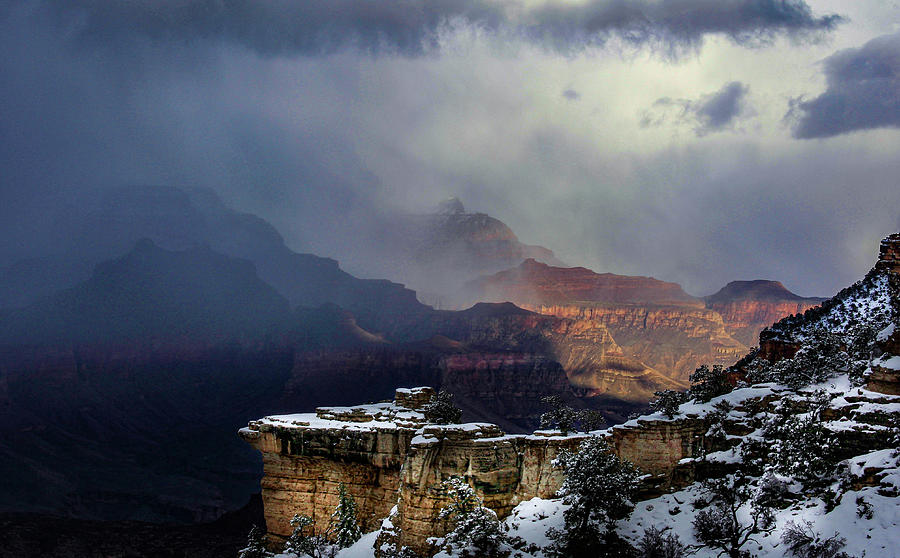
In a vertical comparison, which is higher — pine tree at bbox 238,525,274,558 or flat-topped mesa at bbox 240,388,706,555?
flat-topped mesa at bbox 240,388,706,555

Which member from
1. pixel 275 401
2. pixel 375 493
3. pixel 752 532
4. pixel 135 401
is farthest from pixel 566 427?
pixel 135 401

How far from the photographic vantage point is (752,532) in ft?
117

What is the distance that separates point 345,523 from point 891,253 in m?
47.3

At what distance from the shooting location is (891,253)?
59.0 meters

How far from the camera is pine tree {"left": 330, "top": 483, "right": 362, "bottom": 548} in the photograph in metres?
48.9

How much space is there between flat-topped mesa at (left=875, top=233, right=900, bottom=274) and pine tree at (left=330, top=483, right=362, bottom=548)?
1789 inches

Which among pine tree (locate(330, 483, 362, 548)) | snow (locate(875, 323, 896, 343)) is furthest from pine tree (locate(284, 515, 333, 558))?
snow (locate(875, 323, 896, 343))

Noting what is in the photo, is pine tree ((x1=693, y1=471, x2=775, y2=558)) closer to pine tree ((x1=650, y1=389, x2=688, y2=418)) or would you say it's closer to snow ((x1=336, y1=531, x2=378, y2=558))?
pine tree ((x1=650, y1=389, x2=688, y2=418))

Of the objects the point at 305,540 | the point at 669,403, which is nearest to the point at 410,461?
the point at 305,540

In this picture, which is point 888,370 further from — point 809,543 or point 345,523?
point 345,523

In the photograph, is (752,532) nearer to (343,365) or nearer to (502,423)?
(502,423)

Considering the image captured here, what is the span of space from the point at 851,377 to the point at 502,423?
11100cm

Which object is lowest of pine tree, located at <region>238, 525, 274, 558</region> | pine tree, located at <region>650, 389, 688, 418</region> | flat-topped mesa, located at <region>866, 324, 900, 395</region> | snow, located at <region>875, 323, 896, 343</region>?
pine tree, located at <region>238, 525, 274, 558</region>

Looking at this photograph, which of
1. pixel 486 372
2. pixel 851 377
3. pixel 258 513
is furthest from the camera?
pixel 486 372
